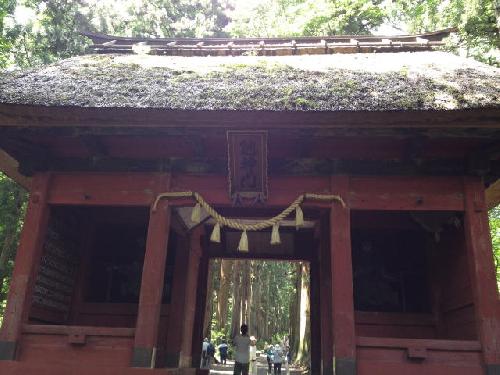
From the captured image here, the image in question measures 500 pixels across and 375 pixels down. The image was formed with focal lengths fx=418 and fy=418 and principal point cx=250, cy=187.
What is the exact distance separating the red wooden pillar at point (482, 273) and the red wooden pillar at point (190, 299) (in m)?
4.97

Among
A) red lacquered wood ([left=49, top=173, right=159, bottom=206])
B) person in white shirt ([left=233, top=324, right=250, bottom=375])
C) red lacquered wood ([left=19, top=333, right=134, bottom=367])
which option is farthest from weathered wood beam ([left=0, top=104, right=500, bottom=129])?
person in white shirt ([left=233, top=324, right=250, bottom=375])

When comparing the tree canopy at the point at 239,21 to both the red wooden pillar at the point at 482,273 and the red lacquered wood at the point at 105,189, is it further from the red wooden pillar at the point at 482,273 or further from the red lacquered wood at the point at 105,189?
the red lacquered wood at the point at 105,189

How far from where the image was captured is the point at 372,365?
5.31 metres

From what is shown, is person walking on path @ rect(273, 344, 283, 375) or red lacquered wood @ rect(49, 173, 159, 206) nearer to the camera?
red lacquered wood @ rect(49, 173, 159, 206)

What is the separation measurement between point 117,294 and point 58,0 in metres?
12.0

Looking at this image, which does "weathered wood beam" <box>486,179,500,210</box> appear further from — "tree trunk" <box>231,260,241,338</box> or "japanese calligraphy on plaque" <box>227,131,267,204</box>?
"tree trunk" <box>231,260,241,338</box>

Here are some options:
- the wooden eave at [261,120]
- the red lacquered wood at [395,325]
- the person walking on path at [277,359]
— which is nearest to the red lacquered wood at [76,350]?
the wooden eave at [261,120]

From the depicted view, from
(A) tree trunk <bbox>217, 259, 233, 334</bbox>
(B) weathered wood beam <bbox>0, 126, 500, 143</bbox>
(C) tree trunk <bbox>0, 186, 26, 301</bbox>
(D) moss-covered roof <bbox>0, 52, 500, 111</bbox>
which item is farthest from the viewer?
(A) tree trunk <bbox>217, 259, 233, 334</bbox>

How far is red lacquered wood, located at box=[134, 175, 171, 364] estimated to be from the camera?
554cm

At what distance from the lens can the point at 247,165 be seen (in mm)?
5910

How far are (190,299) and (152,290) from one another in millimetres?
2856

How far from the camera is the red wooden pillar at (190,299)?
813 centimetres

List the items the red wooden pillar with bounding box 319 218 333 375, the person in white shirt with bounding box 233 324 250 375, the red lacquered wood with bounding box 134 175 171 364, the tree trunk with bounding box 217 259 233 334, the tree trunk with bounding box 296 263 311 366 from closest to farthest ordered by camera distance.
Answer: the red lacquered wood with bounding box 134 175 171 364
the red wooden pillar with bounding box 319 218 333 375
the person in white shirt with bounding box 233 324 250 375
the tree trunk with bounding box 296 263 311 366
the tree trunk with bounding box 217 259 233 334

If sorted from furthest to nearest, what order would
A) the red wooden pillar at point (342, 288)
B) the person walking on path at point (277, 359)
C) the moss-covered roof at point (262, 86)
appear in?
the person walking on path at point (277, 359), the red wooden pillar at point (342, 288), the moss-covered roof at point (262, 86)
